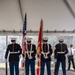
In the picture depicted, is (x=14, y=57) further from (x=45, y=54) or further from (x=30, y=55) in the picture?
(x=45, y=54)

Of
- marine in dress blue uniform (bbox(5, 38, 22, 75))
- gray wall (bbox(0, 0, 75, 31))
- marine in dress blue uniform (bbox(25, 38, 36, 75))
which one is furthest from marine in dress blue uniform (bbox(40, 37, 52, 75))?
gray wall (bbox(0, 0, 75, 31))

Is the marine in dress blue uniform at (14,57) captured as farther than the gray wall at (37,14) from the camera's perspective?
No

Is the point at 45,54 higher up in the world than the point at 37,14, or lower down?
lower down

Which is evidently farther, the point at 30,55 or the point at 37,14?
the point at 37,14

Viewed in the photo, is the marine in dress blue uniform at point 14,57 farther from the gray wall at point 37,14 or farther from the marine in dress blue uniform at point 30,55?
the gray wall at point 37,14

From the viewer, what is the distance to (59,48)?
22.8 ft

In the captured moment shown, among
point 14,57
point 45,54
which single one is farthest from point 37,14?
point 14,57

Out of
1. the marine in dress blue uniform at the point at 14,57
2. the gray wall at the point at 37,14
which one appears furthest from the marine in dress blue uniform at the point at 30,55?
the gray wall at the point at 37,14

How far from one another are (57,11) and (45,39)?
268 cm

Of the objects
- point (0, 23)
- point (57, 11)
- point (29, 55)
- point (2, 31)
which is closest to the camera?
point (29, 55)

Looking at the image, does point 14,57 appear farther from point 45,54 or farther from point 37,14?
point 37,14

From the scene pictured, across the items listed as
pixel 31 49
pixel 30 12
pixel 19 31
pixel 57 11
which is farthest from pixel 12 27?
pixel 31 49

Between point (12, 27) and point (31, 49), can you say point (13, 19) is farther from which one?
point (31, 49)

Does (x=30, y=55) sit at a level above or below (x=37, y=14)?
below
